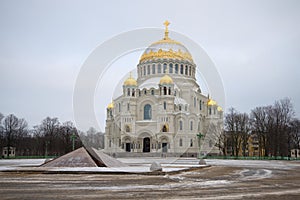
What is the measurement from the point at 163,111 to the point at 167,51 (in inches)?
620

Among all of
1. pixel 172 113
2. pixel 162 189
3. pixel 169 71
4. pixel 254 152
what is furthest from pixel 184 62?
pixel 162 189

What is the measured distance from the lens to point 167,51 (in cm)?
7906

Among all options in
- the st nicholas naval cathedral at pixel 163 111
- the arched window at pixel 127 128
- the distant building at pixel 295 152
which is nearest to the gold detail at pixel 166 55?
the st nicholas naval cathedral at pixel 163 111

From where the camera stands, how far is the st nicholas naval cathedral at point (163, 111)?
68.4 m

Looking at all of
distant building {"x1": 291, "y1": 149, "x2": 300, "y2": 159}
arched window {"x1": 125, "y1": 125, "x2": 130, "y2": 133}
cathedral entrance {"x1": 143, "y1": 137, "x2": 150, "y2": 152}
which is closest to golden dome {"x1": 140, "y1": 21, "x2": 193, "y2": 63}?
arched window {"x1": 125, "y1": 125, "x2": 130, "y2": 133}

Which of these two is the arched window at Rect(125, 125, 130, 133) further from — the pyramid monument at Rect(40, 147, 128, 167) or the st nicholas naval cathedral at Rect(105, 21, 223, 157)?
the pyramid monument at Rect(40, 147, 128, 167)

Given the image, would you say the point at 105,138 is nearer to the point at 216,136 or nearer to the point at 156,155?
the point at 156,155

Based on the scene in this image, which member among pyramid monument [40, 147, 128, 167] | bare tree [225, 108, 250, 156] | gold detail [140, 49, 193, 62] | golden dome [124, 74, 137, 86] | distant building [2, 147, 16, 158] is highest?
gold detail [140, 49, 193, 62]

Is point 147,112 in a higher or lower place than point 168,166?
higher

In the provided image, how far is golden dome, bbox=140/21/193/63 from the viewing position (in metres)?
79.1

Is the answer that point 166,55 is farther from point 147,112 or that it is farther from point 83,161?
point 83,161

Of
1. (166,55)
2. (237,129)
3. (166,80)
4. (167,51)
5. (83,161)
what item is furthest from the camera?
(167,51)

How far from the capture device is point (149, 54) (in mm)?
80812

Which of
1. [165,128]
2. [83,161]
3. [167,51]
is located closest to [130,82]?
[167,51]
